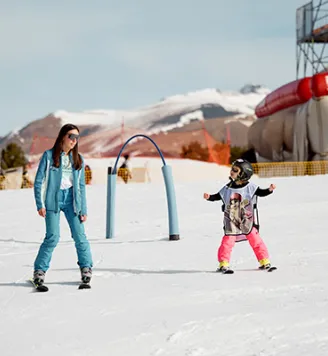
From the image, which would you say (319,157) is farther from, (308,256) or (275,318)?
(275,318)

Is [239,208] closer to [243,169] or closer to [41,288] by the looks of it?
[243,169]

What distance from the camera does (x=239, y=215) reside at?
19.9 feet

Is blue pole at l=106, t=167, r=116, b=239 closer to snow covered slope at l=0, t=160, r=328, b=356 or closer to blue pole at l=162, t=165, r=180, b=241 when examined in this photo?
snow covered slope at l=0, t=160, r=328, b=356

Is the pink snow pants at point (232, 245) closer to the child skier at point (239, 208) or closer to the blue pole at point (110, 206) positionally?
the child skier at point (239, 208)

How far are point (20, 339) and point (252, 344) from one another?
59.2 inches

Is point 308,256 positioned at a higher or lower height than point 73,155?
lower

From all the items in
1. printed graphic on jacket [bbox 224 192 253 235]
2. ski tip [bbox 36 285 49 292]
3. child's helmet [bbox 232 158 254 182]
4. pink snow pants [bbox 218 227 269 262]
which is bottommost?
ski tip [bbox 36 285 49 292]

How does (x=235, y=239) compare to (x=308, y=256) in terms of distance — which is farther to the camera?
(x=308, y=256)

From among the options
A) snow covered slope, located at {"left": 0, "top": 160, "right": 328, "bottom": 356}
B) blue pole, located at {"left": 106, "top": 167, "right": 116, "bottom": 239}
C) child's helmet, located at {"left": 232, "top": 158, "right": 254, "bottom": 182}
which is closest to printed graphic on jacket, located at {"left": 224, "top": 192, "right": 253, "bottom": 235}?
child's helmet, located at {"left": 232, "top": 158, "right": 254, "bottom": 182}

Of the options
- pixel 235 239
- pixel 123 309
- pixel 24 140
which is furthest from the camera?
pixel 24 140

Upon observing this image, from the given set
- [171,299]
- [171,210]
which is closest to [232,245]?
[171,299]

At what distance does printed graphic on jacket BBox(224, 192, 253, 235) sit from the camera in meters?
6.06

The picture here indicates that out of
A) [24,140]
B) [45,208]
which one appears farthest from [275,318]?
[24,140]

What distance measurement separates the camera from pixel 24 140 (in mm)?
155875
